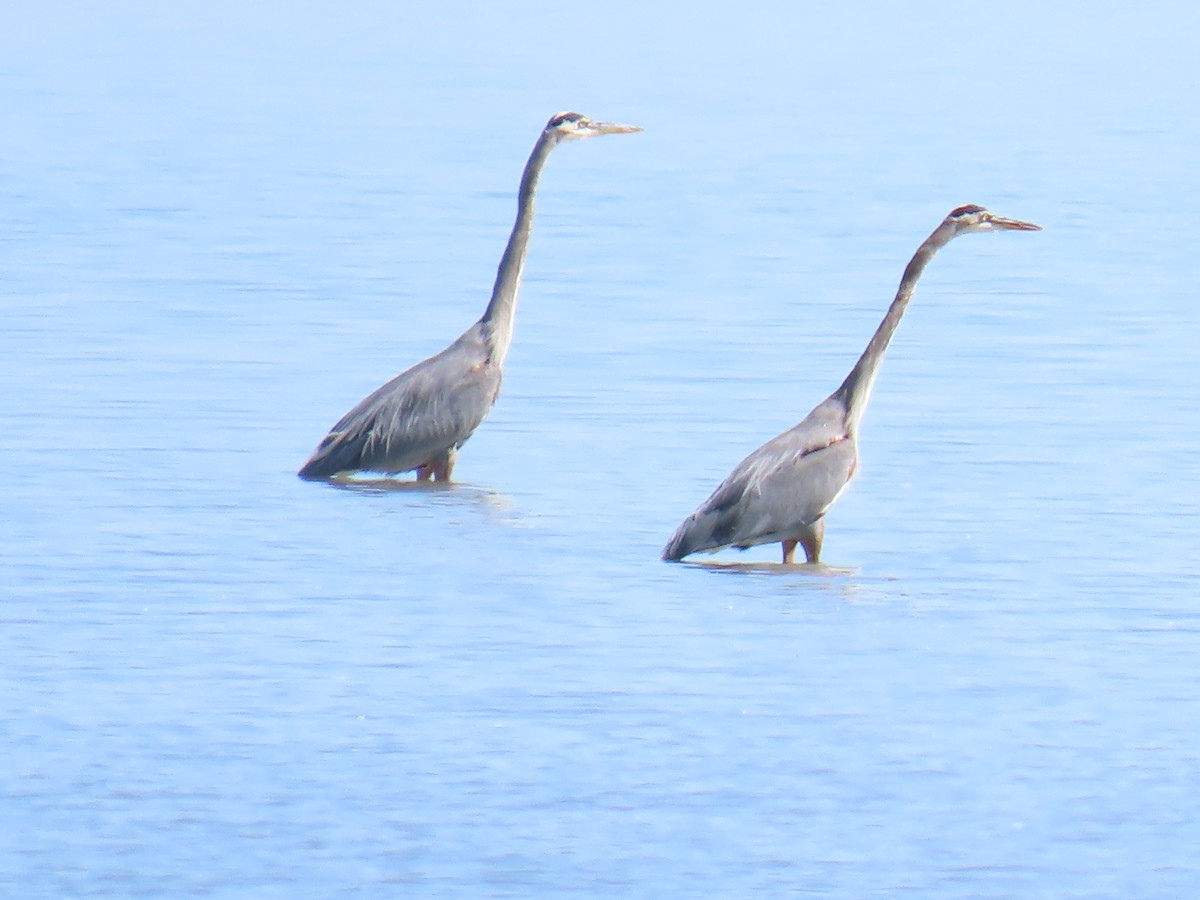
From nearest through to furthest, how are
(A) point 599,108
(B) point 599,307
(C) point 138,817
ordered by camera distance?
(C) point 138,817, (B) point 599,307, (A) point 599,108

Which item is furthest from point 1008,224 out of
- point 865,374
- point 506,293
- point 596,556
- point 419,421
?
point 419,421

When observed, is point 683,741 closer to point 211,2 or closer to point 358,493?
point 358,493

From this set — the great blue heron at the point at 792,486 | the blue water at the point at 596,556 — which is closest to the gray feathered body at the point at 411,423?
the blue water at the point at 596,556

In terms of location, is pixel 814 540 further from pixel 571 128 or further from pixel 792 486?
pixel 571 128

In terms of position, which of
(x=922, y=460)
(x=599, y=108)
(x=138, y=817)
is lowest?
(x=138, y=817)

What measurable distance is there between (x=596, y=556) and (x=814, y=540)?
0.77m

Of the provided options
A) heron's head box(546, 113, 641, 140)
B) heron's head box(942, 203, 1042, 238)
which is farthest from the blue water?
heron's head box(546, 113, 641, 140)

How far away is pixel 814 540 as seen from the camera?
31.3 feet

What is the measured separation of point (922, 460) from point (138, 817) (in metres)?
5.26

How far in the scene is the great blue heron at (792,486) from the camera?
934 cm

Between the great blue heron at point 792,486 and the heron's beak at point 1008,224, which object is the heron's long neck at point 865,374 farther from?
the heron's beak at point 1008,224

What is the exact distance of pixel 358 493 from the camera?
10.9 meters

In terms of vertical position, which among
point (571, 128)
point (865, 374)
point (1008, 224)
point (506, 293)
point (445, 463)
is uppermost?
point (571, 128)

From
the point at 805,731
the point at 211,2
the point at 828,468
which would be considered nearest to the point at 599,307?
the point at 828,468
